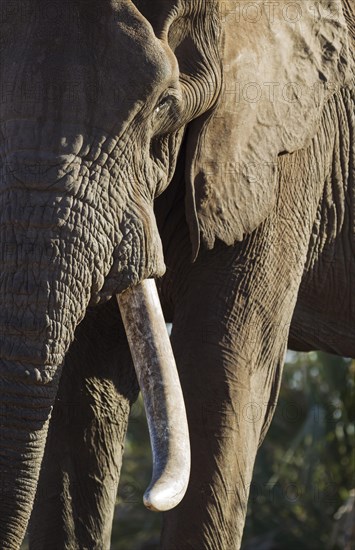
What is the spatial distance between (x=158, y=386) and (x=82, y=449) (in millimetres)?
1189

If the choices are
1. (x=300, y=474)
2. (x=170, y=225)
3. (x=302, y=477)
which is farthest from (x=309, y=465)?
(x=170, y=225)

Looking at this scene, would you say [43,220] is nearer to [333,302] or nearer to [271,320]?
[271,320]

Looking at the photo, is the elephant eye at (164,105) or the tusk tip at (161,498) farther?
the elephant eye at (164,105)

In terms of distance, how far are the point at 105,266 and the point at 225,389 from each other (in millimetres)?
735

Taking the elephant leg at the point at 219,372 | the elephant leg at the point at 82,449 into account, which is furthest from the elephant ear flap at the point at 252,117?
the elephant leg at the point at 82,449

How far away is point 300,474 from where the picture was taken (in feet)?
25.4

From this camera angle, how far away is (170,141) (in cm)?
381

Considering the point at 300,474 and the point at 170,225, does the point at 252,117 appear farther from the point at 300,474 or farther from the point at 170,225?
the point at 300,474

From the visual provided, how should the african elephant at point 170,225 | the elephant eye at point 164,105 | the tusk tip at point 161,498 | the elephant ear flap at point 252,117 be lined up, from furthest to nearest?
the elephant ear flap at point 252,117
the elephant eye at point 164,105
the african elephant at point 170,225
the tusk tip at point 161,498

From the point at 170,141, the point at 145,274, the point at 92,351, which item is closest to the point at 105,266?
the point at 145,274

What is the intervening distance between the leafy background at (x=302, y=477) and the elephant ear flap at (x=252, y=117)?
3219mm

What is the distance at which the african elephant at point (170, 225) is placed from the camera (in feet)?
11.1

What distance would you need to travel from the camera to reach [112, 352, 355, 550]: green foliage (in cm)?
730

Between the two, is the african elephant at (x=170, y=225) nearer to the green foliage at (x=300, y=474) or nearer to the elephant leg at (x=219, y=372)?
the elephant leg at (x=219, y=372)
